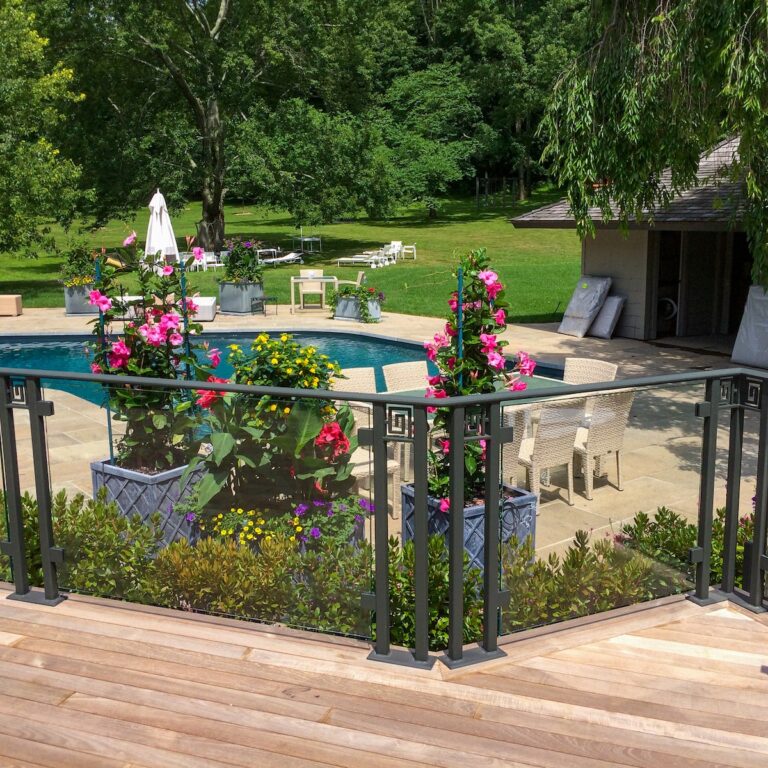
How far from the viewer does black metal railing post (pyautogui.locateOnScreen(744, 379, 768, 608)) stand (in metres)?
4.16

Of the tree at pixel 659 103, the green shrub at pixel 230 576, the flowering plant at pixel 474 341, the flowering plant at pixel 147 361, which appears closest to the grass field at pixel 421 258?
the tree at pixel 659 103

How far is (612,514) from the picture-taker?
13.8 feet

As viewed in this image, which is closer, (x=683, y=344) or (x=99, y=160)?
(x=683, y=344)

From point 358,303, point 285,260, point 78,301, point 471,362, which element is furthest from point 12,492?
point 285,260

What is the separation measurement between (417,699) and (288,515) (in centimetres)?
101

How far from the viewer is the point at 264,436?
3955mm

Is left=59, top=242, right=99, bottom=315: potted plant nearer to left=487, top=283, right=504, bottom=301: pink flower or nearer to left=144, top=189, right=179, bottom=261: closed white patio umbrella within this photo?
left=144, top=189, right=179, bottom=261: closed white patio umbrella

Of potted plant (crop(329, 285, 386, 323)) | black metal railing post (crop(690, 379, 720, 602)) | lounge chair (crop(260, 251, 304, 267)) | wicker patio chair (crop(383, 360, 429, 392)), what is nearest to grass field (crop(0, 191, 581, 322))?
lounge chair (crop(260, 251, 304, 267))

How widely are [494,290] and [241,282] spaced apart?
45.9 ft

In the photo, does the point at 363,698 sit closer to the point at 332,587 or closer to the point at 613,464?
the point at 332,587

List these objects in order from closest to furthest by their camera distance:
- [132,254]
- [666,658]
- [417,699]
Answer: [417,699] → [666,658] → [132,254]

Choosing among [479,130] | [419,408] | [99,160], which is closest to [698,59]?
[419,408]

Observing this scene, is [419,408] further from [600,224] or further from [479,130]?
[479,130]

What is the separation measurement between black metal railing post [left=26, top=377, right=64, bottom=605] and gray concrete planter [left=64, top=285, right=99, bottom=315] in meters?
14.9
